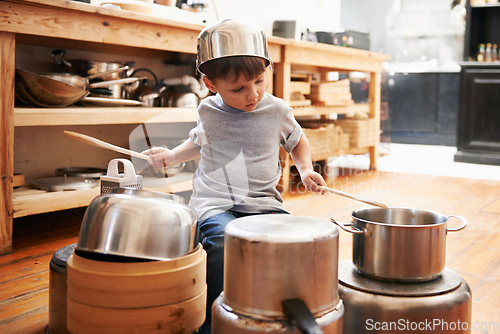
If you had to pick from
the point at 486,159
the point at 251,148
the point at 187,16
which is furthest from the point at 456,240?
the point at 486,159

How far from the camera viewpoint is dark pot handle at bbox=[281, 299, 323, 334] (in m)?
0.73

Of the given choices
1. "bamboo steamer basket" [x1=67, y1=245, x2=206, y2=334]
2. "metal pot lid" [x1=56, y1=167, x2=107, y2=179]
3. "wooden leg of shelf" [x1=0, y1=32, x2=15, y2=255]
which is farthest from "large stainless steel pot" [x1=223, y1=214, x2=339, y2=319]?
"metal pot lid" [x1=56, y1=167, x2=107, y2=179]

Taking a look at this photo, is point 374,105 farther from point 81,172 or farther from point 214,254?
point 214,254

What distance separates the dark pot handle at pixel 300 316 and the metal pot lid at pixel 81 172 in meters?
1.64

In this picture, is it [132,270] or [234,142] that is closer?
[132,270]

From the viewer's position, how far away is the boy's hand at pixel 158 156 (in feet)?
4.20

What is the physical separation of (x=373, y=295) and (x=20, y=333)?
0.77 m

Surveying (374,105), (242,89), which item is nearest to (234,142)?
(242,89)

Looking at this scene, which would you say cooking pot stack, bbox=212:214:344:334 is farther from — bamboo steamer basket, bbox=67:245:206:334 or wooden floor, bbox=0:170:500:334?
wooden floor, bbox=0:170:500:334

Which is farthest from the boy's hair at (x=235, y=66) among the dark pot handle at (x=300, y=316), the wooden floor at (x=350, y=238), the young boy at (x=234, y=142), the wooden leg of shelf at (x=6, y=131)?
the wooden leg of shelf at (x=6, y=131)

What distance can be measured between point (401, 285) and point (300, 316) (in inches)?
14.2

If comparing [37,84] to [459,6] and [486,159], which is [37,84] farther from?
[459,6]

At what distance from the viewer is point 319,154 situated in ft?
11.0

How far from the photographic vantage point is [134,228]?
863mm
